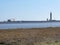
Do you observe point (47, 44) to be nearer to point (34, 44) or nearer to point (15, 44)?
point (34, 44)

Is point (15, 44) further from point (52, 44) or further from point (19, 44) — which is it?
point (52, 44)

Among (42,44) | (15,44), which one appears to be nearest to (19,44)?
(15,44)

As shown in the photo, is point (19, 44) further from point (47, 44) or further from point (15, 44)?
point (47, 44)

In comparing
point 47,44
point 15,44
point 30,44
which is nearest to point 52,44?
→ point 47,44

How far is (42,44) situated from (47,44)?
474 mm

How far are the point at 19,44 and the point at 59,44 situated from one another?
3531 millimetres

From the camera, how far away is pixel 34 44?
19859mm

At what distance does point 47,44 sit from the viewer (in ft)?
66.9

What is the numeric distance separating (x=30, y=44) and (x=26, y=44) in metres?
0.36

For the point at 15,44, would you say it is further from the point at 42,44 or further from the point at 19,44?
the point at 42,44

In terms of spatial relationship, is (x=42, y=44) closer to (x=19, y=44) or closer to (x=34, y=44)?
(x=34, y=44)

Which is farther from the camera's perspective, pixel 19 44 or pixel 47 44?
pixel 47 44

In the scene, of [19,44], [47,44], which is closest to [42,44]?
[47,44]

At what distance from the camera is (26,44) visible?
19922 millimetres
